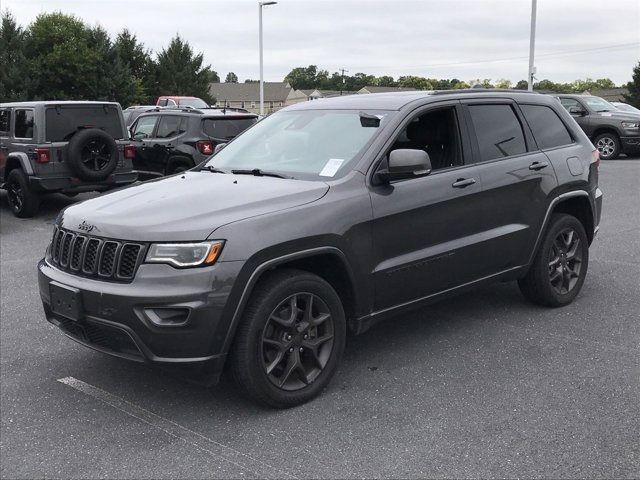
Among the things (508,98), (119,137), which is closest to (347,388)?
(508,98)

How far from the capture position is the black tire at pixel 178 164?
38.9 ft

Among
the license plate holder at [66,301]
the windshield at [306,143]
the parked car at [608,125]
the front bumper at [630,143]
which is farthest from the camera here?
the front bumper at [630,143]

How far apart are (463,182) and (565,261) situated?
1.49 m

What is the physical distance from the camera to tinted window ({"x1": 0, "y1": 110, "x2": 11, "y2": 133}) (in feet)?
36.5

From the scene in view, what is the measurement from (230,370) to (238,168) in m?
1.57

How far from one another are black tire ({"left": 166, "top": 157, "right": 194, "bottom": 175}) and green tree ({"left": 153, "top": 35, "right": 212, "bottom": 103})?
4272cm

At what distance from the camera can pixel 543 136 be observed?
211 inches

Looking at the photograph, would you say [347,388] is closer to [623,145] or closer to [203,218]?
[203,218]

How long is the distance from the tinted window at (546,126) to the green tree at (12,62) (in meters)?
37.4

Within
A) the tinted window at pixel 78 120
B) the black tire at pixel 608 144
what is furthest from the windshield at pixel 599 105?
the tinted window at pixel 78 120

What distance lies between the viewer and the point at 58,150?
34.6 feet

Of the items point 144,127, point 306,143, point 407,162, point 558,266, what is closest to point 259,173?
point 306,143

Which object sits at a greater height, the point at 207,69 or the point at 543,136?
the point at 207,69

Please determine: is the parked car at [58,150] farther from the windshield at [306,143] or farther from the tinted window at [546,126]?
the tinted window at [546,126]
